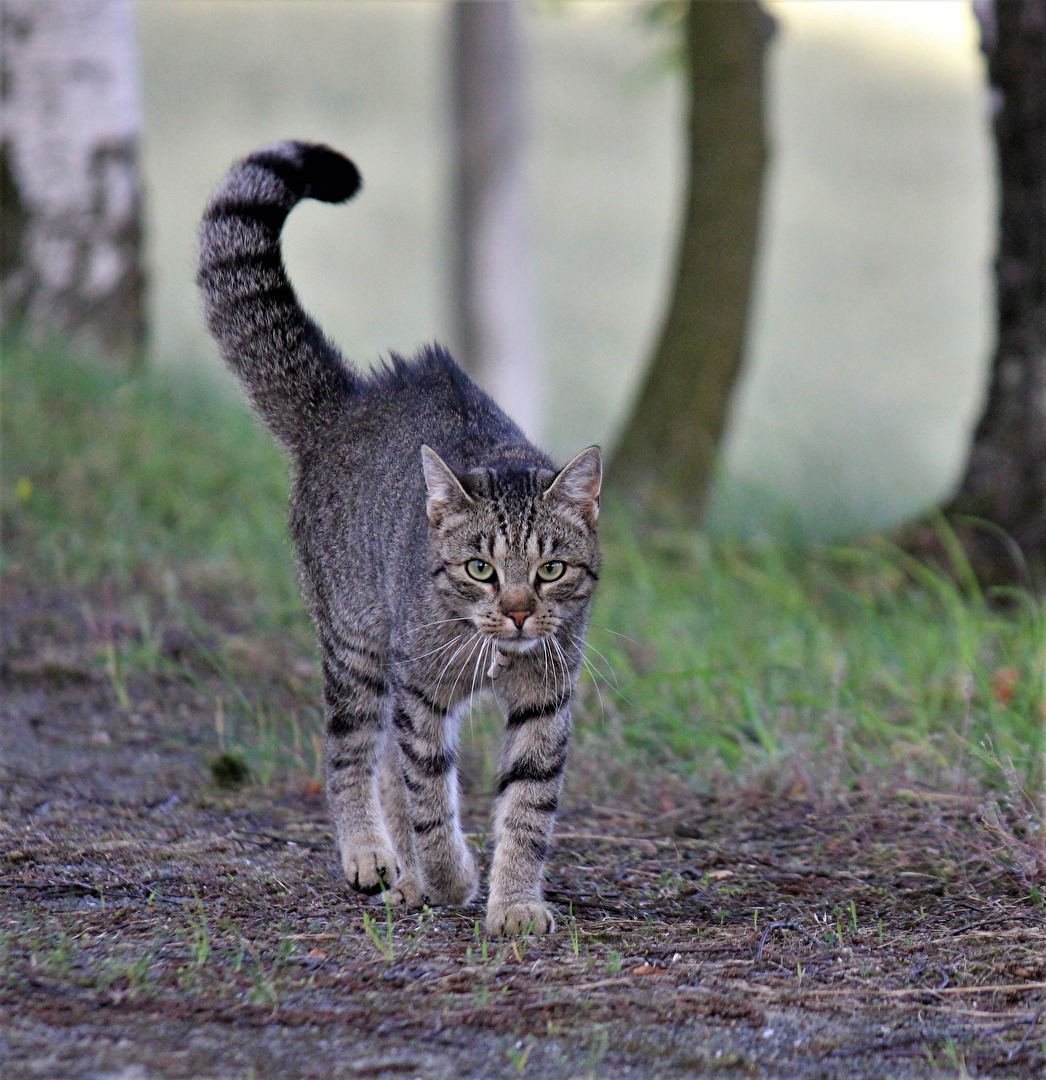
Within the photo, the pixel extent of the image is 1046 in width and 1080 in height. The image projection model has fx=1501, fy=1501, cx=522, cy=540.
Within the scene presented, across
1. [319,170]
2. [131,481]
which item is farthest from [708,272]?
[319,170]

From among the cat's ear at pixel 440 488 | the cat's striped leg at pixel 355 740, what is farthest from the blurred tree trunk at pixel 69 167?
the cat's ear at pixel 440 488

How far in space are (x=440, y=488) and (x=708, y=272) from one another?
4.77 metres

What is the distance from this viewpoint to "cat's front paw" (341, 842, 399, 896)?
3.44 m

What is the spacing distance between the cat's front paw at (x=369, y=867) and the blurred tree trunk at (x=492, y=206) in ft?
26.9

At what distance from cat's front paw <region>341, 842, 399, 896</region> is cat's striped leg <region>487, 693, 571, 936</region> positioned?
0.92ft

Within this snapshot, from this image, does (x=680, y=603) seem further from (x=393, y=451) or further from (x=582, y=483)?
(x=582, y=483)

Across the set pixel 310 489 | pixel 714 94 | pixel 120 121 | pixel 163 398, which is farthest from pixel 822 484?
pixel 310 489

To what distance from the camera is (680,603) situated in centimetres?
589

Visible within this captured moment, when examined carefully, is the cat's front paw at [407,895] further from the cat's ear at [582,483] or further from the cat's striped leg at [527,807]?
the cat's ear at [582,483]

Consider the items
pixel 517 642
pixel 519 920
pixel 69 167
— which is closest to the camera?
pixel 519 920

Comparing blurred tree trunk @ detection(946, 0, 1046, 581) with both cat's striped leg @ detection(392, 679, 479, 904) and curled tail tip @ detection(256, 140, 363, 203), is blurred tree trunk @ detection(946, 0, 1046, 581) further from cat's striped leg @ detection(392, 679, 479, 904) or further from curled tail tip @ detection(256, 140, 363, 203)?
cat's striped leg @ detection(392, 679, 479, 904)

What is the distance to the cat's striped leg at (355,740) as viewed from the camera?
364cm

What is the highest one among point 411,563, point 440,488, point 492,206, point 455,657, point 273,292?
point 492,206

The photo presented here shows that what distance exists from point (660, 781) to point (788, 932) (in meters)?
1.17
